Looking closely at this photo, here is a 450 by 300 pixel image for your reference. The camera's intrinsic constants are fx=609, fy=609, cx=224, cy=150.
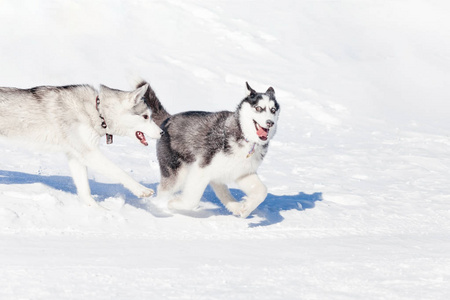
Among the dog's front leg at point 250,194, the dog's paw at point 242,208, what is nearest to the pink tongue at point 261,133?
the dog's front leg at point 250,194

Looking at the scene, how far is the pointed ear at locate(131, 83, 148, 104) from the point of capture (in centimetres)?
593

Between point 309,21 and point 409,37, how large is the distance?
13.1ft

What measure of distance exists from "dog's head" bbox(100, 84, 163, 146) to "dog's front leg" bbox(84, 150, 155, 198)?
38 cm

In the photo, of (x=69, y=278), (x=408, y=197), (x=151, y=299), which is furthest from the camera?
(x=408, y=197)

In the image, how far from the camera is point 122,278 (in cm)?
379

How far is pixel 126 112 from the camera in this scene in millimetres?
6000

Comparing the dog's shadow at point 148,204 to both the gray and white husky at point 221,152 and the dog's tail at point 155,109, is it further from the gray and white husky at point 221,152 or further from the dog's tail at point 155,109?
the dog's tail at point 155,109

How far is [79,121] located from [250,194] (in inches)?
70.7

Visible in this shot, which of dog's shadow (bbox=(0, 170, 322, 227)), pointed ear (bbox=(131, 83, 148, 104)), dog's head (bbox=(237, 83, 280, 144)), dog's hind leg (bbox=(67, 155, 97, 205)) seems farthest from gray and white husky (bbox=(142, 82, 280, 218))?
dog's hind leg (bbox=(67, 155, 97, 205))

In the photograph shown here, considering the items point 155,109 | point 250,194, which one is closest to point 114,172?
point 155,109

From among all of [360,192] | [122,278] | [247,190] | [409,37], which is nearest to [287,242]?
[247,190]

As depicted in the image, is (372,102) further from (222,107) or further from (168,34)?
(168,34)

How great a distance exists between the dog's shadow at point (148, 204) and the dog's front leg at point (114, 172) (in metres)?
0.54

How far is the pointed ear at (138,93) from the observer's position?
5926 mm
